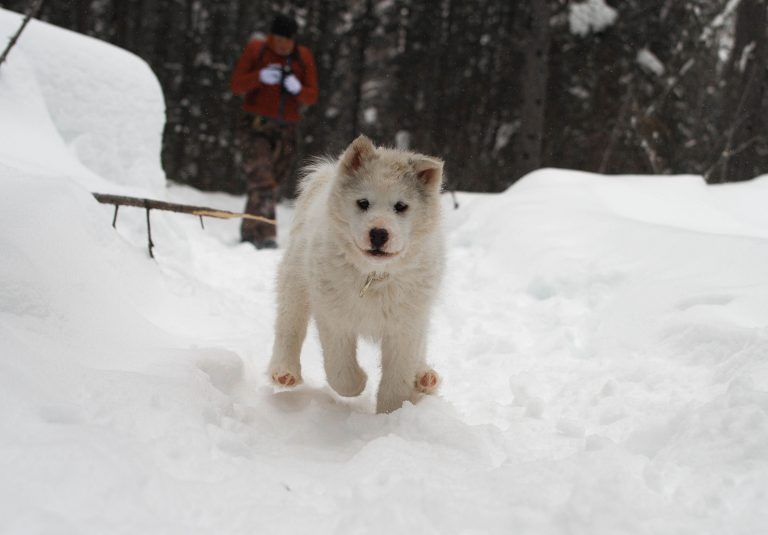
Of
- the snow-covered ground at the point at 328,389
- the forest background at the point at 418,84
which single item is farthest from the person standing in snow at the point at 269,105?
the forest background at the point at 418,84

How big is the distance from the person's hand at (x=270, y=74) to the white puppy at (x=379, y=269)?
5.81 meters

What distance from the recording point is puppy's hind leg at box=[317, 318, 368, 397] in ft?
11.7

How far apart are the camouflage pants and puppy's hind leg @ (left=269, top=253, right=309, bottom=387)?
19.1ft

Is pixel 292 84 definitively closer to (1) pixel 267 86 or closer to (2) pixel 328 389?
(1) pixel 267 86

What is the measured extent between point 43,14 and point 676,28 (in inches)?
685

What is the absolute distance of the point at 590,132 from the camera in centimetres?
1523

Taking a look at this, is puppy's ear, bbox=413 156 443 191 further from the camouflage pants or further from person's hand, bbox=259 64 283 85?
the camouflage pants

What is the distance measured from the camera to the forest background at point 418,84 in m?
15.0

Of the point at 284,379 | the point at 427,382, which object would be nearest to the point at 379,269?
the point at 427,382

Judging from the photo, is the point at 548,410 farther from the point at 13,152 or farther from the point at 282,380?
the point at 13,152

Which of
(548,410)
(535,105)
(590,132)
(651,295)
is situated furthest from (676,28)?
(548,410)

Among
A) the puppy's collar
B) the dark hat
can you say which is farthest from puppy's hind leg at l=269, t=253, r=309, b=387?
the dark hat

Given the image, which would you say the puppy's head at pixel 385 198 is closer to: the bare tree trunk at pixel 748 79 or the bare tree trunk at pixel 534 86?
the bare tree trunk at pixel 748 79

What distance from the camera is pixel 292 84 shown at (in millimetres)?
9008
